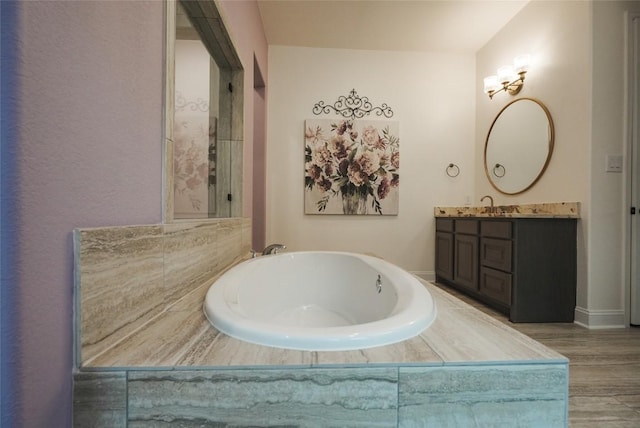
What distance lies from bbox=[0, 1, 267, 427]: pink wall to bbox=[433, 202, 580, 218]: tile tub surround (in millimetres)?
2396

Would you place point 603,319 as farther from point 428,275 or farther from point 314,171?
point 314,171

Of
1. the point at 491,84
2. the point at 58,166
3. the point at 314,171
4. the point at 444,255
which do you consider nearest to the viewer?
the point at 58,166

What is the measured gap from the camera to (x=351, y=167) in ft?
10.7

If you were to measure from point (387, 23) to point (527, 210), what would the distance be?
2.16m

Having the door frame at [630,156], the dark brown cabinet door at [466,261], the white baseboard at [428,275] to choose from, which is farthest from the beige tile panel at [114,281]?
the white baseboard at [428,275]

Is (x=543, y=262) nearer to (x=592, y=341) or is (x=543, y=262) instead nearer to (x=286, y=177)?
(x=592, y=341)

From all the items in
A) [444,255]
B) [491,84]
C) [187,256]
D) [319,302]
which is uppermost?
[491,84]

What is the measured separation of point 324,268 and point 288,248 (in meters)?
1.37

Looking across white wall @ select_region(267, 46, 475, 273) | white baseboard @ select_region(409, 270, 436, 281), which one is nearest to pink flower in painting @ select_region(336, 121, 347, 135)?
white wall @ select_region(267, 46, 475, 273)

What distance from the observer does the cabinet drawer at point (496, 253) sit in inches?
86.0

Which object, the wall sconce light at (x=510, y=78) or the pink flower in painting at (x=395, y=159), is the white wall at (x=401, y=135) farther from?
the wall sconce light at (x=510, y=78)

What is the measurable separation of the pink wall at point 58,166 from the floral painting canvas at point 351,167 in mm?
2512

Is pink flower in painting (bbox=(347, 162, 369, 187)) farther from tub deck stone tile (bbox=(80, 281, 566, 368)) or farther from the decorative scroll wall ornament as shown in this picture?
tub deck stone tile (bbox=(80, 281, 566, 368))

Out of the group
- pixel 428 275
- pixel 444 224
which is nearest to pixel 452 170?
pixel 444 224
